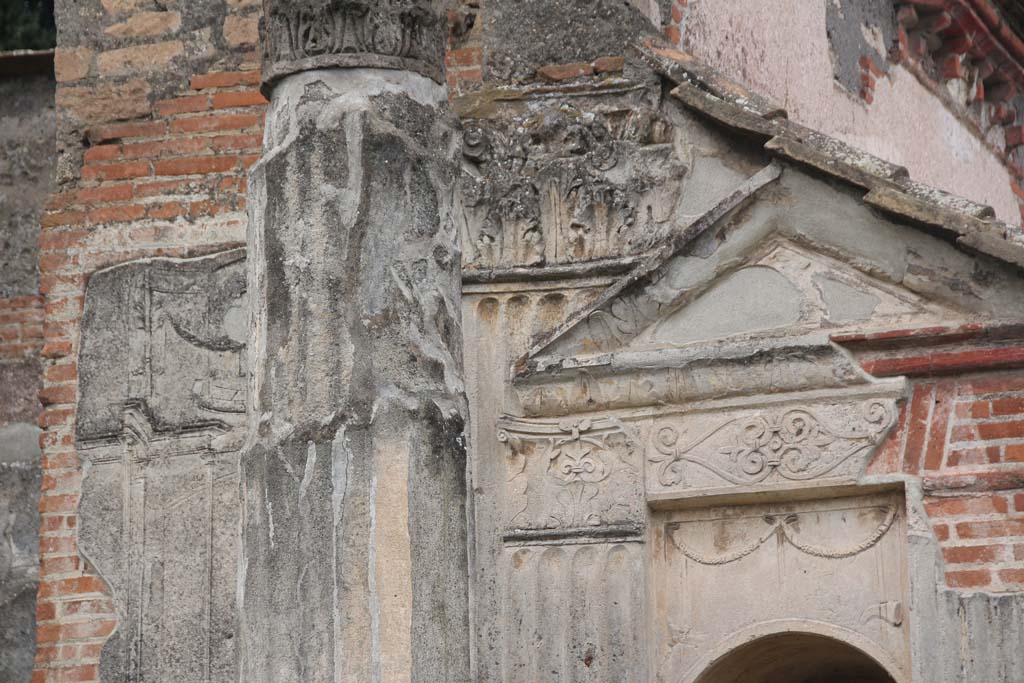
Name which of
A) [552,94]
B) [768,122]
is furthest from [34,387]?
[768,122]

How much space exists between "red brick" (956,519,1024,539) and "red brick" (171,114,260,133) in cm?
295

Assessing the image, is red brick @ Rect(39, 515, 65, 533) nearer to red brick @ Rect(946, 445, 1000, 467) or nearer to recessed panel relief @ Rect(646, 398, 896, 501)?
recessed panel relief @ Rect(646, 398, 896, 501)

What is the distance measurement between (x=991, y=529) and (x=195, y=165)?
3.16 meters

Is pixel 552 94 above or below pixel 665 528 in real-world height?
above

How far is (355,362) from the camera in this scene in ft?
15.3

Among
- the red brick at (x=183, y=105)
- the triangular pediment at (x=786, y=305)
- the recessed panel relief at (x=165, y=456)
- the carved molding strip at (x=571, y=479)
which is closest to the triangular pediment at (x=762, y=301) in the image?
the triangular pediment at (x=786, y=305)

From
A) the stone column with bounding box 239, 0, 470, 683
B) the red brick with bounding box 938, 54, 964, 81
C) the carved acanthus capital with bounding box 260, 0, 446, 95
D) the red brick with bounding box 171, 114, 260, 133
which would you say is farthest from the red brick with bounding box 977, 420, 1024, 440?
the red brick with bounding box 938, 54, 964, 81

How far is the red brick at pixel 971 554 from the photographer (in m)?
6.10

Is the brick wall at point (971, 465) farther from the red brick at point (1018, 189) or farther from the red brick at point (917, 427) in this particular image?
the red brick at point (1018, 189)

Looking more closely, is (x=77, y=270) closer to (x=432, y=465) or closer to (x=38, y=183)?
(x=38, y=183)

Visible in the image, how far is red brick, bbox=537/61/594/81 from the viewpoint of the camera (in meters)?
6.99

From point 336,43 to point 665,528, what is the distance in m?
2.40

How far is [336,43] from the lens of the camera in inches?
193

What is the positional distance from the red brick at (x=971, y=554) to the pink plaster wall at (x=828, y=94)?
2.19m
